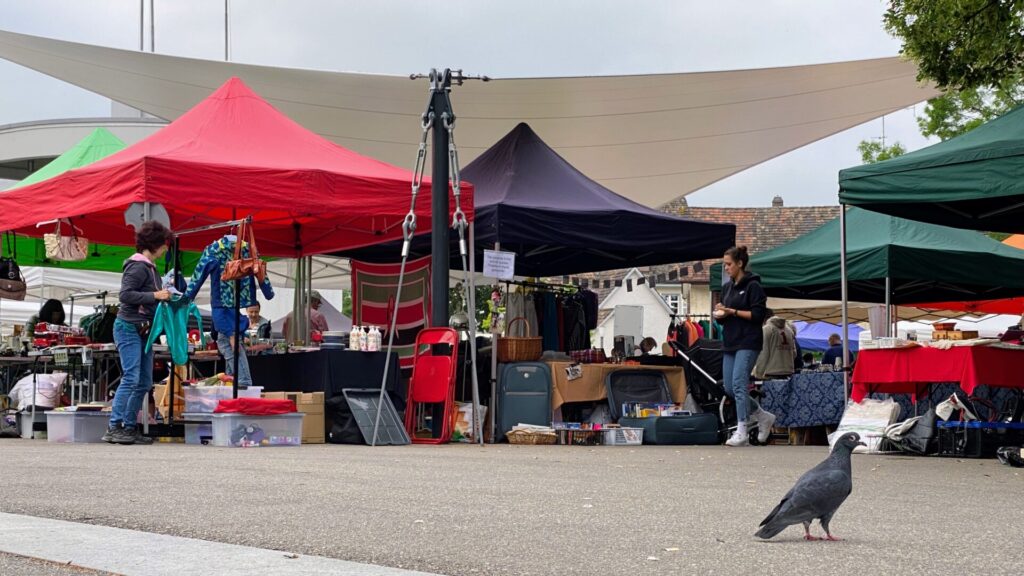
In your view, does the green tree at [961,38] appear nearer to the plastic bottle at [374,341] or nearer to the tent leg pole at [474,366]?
the tent leg pole at [474,366]

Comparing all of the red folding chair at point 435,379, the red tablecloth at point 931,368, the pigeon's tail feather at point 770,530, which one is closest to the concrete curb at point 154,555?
the pigeon's tail feather at point 770,530

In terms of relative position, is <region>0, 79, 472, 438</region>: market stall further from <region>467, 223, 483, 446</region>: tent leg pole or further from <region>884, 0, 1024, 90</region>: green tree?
<region>884, 0, 1024, 90</region>: green tree

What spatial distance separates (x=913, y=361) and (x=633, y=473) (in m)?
4.29

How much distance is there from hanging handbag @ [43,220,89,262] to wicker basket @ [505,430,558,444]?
508 cm

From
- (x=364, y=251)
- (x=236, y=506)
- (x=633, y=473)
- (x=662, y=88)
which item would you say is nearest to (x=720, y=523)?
(x=236, y=506)

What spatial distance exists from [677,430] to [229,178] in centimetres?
527

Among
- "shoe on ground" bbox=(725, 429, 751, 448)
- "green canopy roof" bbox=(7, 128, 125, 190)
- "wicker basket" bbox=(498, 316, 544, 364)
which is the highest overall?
"green canopy roof" bbox=(7, 128, 125, 190)

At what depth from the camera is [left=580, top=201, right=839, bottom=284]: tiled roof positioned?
205ft

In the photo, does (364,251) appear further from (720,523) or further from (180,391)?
(720,523)

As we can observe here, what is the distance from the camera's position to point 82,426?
43.5 ft

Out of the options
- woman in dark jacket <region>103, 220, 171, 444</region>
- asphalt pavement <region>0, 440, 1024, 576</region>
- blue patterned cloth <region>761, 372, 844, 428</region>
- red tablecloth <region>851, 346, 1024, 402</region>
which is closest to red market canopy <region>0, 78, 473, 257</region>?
woman in dark jacket <region>103, 220, 171, 444</region>

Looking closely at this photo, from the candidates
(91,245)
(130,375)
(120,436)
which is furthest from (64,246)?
(91,245)

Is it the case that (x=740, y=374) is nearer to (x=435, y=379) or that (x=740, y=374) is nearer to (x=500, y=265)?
(x=500, y=265)

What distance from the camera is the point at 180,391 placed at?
44.0 feet
